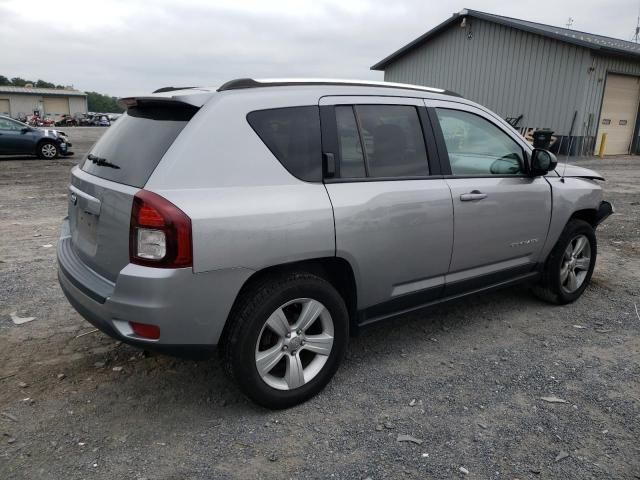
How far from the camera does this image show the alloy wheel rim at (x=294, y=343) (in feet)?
9.41

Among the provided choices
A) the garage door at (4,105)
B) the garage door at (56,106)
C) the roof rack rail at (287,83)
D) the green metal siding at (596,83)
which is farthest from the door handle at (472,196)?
the garage door at (56,106)

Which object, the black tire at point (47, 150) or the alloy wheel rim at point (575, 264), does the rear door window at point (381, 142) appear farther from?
the black tire at point (47, 150)

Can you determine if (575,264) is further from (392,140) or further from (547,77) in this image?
(547,77)

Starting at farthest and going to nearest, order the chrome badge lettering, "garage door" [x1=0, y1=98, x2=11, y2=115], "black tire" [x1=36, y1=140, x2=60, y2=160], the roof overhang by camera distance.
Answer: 1. "garage door" [x1=0, y1=98, x2=11, y2=115]
2. the roof overhang
3. "black tire" [x1=36, y1=140, x2=60, y2=160]
4. the chrome badge lettering

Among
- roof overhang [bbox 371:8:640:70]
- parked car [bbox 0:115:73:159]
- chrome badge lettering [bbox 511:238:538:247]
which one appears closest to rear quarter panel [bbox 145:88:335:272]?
chrome badge lettering [bbox 511:238:538:247]

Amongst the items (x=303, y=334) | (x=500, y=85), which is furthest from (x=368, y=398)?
(x=500, y=85)

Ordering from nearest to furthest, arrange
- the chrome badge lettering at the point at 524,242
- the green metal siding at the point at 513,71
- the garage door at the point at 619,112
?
the chrome badge lettering at the point at 524,242 < the green metal siding at the point at 513,71 < the garage door at the point at 619,112

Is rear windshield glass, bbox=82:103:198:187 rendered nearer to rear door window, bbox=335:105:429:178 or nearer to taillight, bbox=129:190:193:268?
taillight, bbox=129:190:193:268

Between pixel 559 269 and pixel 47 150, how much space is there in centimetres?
1651

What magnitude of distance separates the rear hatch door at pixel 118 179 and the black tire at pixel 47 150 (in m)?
15.3

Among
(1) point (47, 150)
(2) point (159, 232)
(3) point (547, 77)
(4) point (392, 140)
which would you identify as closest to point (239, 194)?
(2) point (159, 232)

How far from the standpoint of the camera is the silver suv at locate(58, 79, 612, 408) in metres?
2.56

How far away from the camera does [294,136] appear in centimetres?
295

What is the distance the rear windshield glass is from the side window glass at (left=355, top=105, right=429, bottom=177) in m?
1.10
